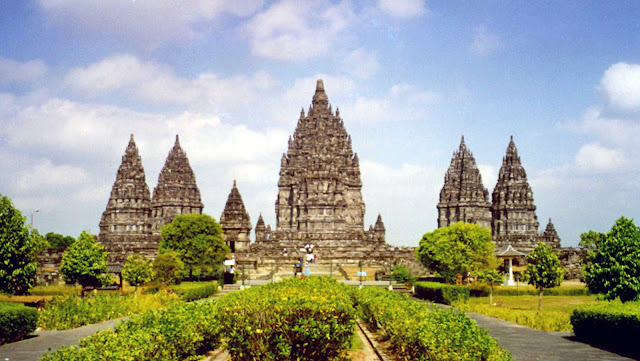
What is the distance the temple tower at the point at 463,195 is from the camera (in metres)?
110

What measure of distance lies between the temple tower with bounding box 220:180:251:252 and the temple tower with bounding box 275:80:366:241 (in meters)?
5.76

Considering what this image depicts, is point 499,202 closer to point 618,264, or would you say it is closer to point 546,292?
point 546,292

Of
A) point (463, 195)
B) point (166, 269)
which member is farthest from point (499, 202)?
point (166, 269)

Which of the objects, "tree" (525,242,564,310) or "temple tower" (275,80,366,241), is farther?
"temple tower" (275,80,366,241)

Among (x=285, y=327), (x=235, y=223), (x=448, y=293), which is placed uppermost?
(x=235, y=223)

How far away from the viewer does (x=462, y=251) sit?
45531 mm

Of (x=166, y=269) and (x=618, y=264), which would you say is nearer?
(x=618, y=264)

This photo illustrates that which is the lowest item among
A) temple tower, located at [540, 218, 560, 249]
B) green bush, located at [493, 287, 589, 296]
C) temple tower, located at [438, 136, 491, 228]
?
green bush, located at [493, 287, 589, 296]

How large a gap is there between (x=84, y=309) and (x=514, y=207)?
93.8 meters

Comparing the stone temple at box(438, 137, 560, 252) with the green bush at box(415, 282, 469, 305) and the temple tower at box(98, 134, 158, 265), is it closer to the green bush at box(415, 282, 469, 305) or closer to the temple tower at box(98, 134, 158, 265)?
the temple tower at box(98, 134, 158, 265)

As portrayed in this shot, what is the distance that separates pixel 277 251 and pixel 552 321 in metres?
60.2

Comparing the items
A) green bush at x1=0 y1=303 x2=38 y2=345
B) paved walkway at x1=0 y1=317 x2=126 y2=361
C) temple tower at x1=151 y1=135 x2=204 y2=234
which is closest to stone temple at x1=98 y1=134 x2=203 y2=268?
temple tower at x1=151 y1=135 x2=204 y2=234

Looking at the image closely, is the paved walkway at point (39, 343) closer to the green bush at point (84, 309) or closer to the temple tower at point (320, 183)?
the green bush at point (84, 309)

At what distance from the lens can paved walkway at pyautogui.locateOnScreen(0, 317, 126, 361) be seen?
16.4m
